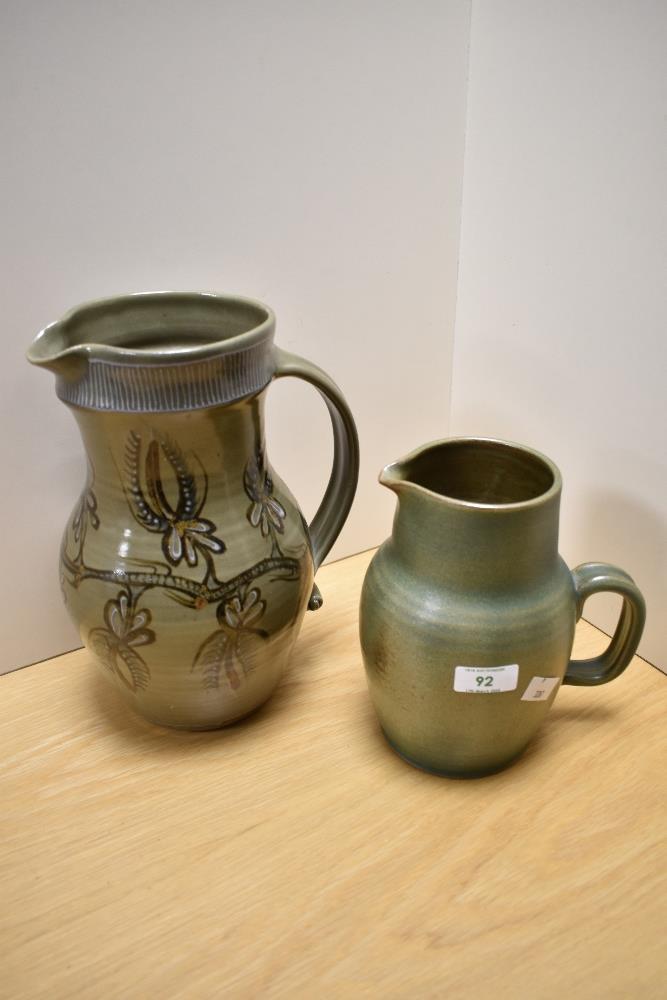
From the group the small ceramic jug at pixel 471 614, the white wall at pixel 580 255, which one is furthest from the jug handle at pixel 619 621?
the white wall at pixel 580 255

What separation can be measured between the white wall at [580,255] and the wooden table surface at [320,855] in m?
0.19

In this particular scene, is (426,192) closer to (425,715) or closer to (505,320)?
(505,320)

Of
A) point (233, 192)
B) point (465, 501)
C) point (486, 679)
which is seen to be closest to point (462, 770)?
point (486, 679)

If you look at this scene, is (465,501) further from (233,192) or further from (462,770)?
(233,192)

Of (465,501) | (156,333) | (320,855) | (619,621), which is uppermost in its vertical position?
(156,333)

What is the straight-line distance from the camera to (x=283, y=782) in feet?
2.30

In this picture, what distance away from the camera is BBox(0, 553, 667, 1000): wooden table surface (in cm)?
56

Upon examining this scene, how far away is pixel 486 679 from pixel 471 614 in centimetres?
5

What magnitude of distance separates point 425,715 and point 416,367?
0.45 metres

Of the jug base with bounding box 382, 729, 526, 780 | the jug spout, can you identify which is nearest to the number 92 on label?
the jug base with bounding box 382, 729, 526, 780

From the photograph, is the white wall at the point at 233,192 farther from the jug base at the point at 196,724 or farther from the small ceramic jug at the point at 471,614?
the small ceramic jug at the point at 471,614

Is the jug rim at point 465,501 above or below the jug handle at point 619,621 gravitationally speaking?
above

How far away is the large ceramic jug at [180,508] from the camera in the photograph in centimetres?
59

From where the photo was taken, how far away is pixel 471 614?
2.00 ft
